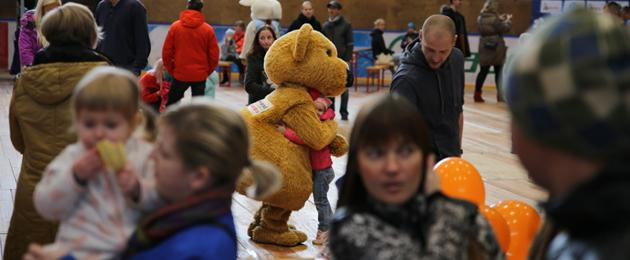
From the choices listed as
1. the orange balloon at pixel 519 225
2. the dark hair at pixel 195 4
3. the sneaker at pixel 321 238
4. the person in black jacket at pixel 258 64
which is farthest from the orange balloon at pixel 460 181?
the dark hair at pixel 195 4

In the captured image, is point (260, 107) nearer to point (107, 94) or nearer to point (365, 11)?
point (107, 94)

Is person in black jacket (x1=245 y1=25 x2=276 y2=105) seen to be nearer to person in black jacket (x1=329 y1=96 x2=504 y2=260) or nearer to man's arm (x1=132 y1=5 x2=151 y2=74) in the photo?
man's arm (x1=132 y1=5 x2=151 y2=74)

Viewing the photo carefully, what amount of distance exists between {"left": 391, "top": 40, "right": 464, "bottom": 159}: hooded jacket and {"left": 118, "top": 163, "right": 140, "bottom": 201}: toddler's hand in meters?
3.23

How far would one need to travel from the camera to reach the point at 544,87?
141cm

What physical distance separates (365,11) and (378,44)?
3021mm

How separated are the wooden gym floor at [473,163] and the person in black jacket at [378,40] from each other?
104 inches

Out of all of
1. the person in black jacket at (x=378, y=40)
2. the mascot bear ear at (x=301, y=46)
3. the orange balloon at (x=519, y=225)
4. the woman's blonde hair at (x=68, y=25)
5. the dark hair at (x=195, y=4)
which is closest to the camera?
the orange balloon at (x=519, y=225)

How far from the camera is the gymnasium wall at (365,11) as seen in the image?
20234mm

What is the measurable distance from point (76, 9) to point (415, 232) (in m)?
2.55

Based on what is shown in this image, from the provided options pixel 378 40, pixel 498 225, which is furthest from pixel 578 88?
pixel 378 40

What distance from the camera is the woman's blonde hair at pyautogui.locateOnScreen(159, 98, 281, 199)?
2.06 m

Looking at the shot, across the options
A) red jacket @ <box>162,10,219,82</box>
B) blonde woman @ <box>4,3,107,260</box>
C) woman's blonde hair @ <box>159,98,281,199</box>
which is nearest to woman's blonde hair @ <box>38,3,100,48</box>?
blonde woman @ <box>4,3,107,260</box>

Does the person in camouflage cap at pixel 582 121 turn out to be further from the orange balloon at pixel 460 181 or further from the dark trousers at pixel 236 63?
the dark trousers at pixel 236 63

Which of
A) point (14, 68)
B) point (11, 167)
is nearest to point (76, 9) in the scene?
point (11, 167)
